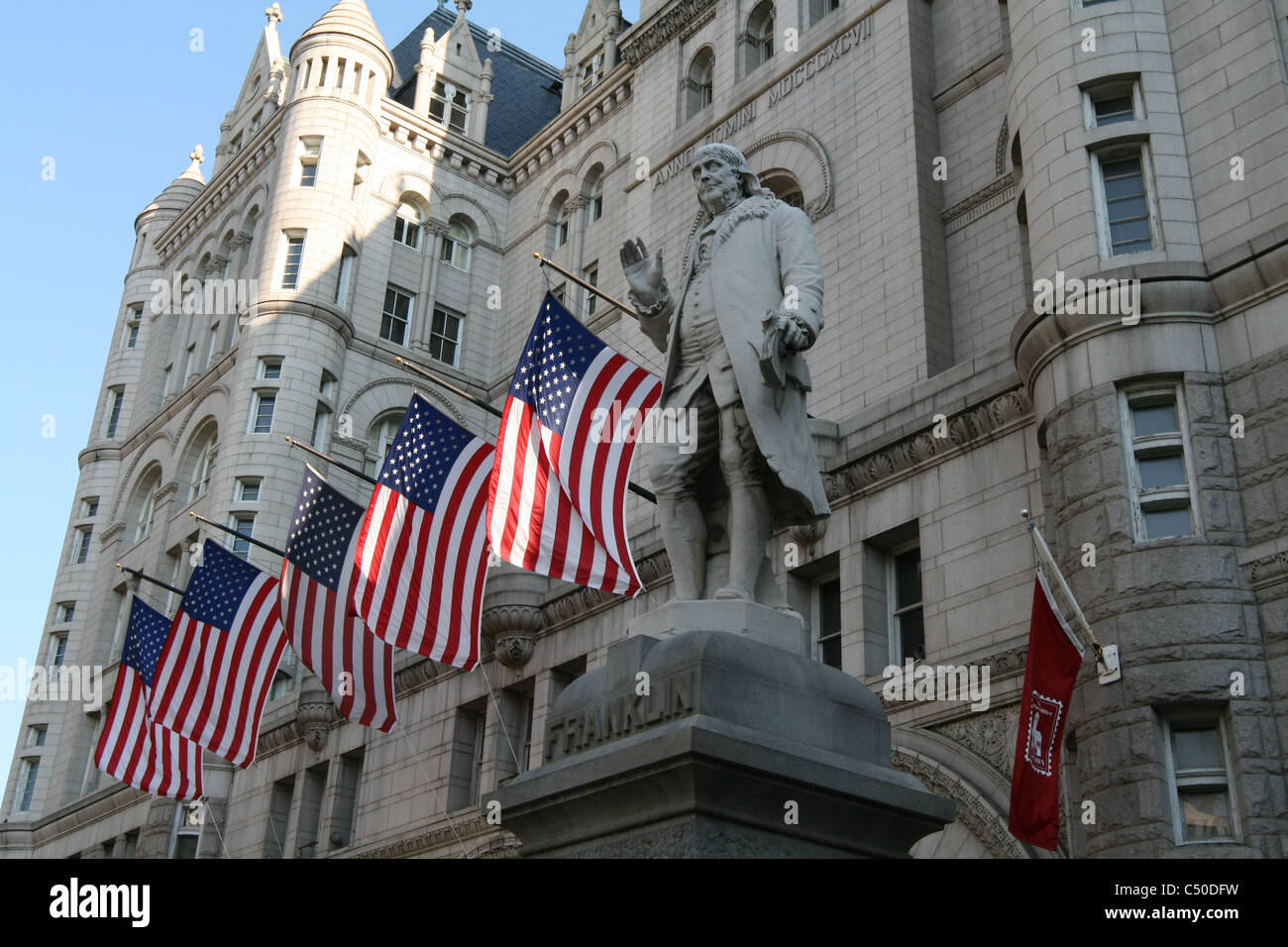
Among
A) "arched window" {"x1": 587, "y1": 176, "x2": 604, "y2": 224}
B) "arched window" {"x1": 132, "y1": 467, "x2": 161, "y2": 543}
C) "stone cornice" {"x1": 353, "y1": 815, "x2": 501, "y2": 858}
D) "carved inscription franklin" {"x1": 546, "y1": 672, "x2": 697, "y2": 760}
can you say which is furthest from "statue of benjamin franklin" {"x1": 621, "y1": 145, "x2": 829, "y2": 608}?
"arched window" {"x1": 132, "y1": 467, "x2": 161, "y2": 543}

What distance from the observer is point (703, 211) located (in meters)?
10.1

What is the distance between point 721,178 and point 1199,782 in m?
8.96

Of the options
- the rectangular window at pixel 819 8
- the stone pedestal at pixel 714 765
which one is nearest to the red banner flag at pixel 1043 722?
the stone pedestal at pixel 714 765

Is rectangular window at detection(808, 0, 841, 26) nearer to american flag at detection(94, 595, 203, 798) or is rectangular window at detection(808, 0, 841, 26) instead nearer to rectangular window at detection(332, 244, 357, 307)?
rectangular window at detection(332, 244, 357, 307)

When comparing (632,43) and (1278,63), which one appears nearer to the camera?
(1278,63)

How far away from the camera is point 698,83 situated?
3481 centimetres

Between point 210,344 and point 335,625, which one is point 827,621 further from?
point 210,344

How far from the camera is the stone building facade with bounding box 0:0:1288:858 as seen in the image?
50.7 feet

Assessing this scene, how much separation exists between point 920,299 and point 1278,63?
796cm

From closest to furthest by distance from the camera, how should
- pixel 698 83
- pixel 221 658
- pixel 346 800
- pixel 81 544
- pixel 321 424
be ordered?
pixel 221 658 → pixel 346 800 → pixel 698 83 → pixel 321 424 → pixel 81 544

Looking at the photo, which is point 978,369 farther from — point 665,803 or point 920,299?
point 665,803

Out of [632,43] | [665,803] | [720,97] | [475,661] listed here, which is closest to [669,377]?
[665,803]

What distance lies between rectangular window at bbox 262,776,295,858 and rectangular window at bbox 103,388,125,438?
79.3 feet

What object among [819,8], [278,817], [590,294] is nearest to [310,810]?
[278,817]
